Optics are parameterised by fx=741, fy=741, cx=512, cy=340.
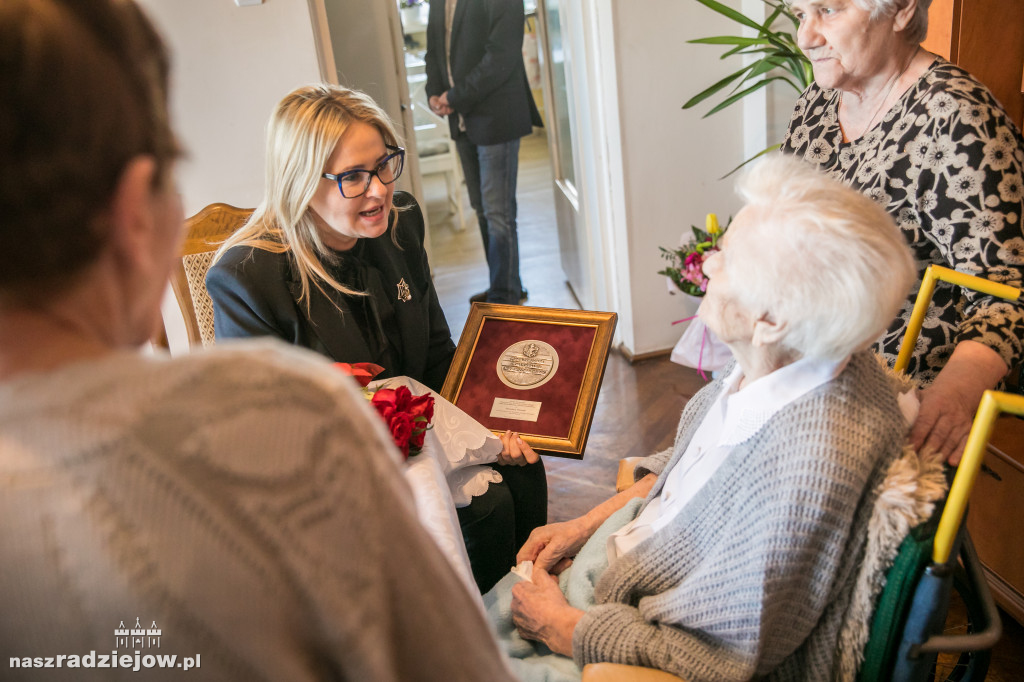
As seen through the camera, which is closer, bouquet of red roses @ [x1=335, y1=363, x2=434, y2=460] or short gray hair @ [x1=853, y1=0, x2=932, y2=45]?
bouquet of red roses @ [x1=335, y1=363, x2=434, y2=460]

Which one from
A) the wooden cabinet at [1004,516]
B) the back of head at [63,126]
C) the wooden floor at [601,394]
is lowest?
the wooden floor at [601,394]

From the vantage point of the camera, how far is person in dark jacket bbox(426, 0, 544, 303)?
4020 millimetres

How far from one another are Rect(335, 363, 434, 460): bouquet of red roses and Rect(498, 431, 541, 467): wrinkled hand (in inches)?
15.0

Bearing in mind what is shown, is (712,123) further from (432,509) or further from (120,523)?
(120,523)

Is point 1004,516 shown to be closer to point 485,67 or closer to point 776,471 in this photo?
point 776,471

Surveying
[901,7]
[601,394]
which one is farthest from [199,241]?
[901,7]

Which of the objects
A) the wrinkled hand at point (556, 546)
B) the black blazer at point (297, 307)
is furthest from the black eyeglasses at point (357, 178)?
the wrinkled hand at point (556, 546)

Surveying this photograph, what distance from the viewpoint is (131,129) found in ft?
1.44

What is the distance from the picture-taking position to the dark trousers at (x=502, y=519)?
182cm

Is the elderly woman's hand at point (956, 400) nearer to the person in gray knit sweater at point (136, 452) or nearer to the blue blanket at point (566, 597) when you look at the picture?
the blue blanket at point (566, 597)

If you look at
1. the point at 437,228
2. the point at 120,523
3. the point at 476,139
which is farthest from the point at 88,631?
the point at 437,228

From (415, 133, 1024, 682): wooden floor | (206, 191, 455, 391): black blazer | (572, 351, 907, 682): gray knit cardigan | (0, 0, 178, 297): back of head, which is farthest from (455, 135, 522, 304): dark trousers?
(0, 0, 178, 297): back of head

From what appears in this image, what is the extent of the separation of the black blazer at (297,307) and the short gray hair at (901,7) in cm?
122

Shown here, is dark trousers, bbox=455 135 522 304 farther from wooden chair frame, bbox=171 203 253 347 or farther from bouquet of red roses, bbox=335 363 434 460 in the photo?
bouquet of red roses, bbox=335 363 434 460
